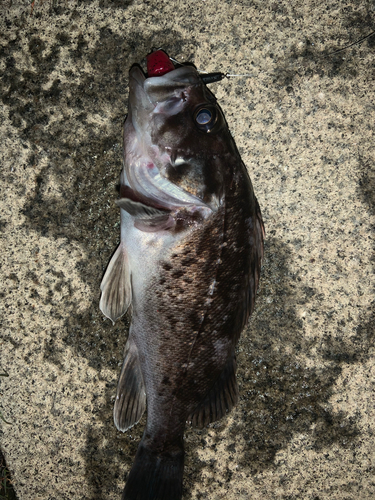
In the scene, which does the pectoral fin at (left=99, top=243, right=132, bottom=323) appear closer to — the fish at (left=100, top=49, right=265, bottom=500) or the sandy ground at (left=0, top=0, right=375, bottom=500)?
the fish at (left=100, top=49, right=265, bottom=500)

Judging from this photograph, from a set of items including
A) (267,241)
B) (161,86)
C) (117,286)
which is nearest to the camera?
(161,86)

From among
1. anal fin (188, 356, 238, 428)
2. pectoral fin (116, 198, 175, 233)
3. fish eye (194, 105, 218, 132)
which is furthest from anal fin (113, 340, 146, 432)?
fish eye (194, 105, 218, 132)

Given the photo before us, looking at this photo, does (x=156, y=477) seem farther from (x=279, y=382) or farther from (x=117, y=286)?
(x=117, y=286)

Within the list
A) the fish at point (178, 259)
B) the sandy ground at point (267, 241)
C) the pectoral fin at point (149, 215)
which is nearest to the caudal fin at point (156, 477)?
the fish at point (178, 259)

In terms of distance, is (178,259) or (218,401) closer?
(178,259)

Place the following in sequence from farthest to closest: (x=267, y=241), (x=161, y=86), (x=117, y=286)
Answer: (x=267, y=241) < (x=117, y=286) < (x=161, y=86)

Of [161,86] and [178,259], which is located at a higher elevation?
[161,86]

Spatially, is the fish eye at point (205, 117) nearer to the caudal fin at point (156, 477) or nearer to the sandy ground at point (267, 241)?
the sandy ground at point (267, 241)

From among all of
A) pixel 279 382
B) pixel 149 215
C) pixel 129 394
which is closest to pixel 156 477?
pixel 129 394
